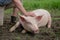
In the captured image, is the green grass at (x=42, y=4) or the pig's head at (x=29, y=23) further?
the green grass at (x=42, y=4)

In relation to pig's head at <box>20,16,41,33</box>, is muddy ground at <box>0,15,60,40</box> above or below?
below

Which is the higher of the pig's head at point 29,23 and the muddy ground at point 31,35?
the pig's head at point 29,23

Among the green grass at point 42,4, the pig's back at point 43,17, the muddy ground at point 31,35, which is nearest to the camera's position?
the muddy ground at point 31,35

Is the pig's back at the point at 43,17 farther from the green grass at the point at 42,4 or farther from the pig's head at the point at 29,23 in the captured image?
the green grass at the point at 42,4

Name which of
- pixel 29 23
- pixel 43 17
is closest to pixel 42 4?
pixel 43 17

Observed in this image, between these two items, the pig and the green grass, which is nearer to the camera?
A: the pig

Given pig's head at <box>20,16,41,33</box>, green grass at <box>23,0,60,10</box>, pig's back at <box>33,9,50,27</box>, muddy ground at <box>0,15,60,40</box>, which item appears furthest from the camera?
green grass at <box>23,0,60,10</box>

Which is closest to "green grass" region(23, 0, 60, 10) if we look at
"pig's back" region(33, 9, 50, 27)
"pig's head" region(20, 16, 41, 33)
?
"pig's back" region(33, 9, 50, 27)

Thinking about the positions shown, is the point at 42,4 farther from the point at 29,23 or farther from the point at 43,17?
the point at 29,23

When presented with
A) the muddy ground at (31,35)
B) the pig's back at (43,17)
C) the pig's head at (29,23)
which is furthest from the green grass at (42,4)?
the pig's head at (29,23)

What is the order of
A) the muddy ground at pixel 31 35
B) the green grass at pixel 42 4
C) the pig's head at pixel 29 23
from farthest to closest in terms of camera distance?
the green grass at pixel 42 4
the pig's head at pixel 29 23
the muddy ground at pixel 31 35

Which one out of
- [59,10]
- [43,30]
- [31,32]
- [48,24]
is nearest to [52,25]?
[48,24]

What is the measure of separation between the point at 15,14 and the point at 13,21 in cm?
24

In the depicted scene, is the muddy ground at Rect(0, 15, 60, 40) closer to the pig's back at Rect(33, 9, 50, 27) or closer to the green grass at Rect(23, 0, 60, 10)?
the pig's back at Rect(33, 9, 50, 27)
